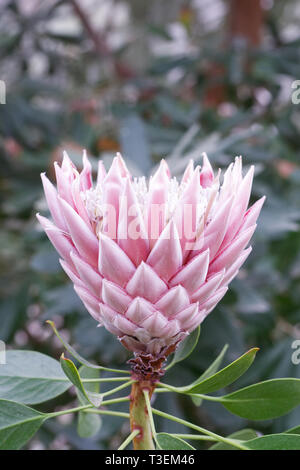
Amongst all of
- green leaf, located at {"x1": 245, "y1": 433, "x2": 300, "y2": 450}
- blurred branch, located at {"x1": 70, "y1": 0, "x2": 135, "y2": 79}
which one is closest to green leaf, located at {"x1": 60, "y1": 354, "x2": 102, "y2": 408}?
green leaf, located at {"x1": 245, "y1": 433, "x2": 300, "y2": 450}

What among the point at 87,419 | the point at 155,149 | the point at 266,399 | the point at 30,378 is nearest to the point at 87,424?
the point at 87,419

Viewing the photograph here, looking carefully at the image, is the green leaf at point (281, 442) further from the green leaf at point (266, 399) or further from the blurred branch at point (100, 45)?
the blurred branch at point (100, 45)

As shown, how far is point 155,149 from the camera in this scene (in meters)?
1.12

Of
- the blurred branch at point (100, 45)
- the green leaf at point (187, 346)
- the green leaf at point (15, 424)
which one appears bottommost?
the green leaf at point (15, 424)

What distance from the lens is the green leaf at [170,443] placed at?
16.3 inches

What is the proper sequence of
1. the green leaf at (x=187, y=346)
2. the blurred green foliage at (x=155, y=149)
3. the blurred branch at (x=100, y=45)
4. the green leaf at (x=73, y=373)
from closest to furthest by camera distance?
1. the green leaf at (x=73, y=373)
2. the green leaf at (x=187, y=346)
3. the blurred green foliage at (x=155, y=149)
4. the blurred branch at (x=100, y=45)

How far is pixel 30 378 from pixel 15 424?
50 mm

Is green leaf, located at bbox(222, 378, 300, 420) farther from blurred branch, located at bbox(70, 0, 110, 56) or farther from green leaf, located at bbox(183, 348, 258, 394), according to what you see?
blurred branch, located at bbox(70, 0, 110, 56)

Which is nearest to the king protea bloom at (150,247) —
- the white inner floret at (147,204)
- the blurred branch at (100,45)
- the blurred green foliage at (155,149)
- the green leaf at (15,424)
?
the white inner floret at (147,204)

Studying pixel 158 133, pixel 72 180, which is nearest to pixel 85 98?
pixel 158 133

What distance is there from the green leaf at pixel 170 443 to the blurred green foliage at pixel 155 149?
1.33 feet

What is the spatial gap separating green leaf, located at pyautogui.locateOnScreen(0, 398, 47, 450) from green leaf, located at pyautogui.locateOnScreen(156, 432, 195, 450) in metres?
0.11

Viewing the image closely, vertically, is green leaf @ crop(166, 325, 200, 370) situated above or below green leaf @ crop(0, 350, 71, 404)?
above

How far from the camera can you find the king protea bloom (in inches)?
15.5
